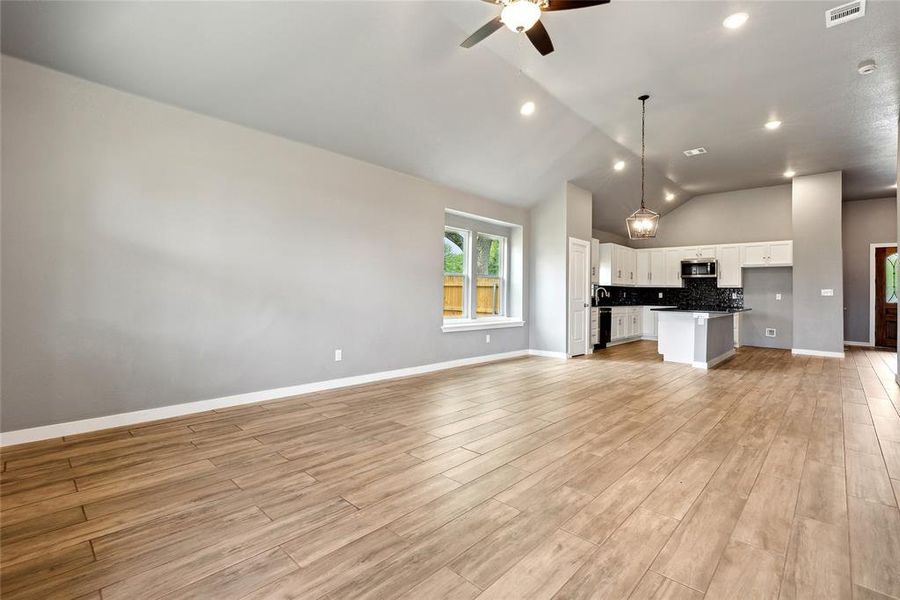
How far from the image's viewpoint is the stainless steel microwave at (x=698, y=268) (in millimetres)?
8773

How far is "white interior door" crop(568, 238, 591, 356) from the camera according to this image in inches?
280

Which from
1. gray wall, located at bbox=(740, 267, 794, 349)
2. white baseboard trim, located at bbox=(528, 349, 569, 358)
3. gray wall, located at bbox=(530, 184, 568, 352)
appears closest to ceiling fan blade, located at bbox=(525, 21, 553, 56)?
gray wall, located at bbox=(530, 184, 568, 352)

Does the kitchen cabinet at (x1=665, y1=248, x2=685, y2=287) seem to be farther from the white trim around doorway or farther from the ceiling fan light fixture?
the ceiling fan light fixture

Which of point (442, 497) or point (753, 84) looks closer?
point (442, 497)

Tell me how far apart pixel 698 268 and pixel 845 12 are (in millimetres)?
6317

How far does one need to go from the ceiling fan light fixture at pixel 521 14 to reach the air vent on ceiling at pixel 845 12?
2.92 meters

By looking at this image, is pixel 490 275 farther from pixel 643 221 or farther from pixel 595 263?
pixel 643 221

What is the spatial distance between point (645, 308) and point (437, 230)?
651 centimetres

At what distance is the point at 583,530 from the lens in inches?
75.1

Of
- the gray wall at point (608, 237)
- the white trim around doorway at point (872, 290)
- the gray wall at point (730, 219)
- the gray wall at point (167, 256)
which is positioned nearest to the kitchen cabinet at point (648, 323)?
the gray wall at point (730, 219)

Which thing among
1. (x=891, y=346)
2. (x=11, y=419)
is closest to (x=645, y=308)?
(x=891, y=346)

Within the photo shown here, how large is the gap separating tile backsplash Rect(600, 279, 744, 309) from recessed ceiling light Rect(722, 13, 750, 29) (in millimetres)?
6048

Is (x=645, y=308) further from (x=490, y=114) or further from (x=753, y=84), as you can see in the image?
(x=490, y=114)

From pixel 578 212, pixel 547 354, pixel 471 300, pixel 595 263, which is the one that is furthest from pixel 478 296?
pixel 595 263
